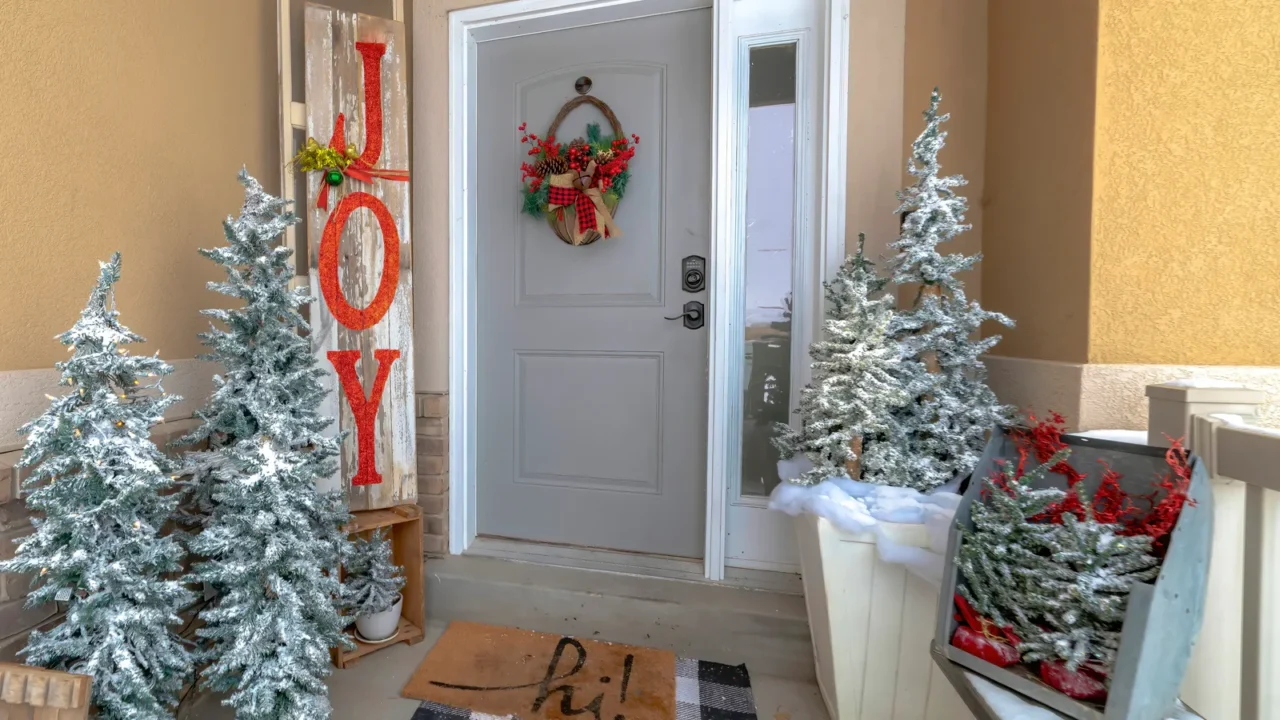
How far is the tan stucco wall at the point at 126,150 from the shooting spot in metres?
1.23

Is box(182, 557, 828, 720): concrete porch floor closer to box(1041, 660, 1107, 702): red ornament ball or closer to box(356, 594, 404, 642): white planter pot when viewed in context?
box(356, 594, 404, 642): white planter pot

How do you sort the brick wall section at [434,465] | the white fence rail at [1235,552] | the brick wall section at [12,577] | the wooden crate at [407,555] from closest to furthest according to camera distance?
the white fence rail at [1235,552], the brick wall section at [12,577], the wooden crate at [407,555], the brick wall section at [434,465]

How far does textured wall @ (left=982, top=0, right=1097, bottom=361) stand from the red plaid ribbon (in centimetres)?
133

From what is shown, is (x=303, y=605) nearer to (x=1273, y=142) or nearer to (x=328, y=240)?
(x=328, y=240)

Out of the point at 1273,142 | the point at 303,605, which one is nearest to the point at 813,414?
the point at 1273,142

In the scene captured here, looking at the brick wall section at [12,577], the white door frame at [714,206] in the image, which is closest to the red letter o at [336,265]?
the white door frame at [714,206]

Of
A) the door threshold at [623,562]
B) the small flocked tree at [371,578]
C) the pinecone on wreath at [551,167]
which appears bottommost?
Result: the door threshold at [623,562]

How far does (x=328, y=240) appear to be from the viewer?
1807mm

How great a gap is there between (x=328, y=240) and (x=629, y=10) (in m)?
1.39

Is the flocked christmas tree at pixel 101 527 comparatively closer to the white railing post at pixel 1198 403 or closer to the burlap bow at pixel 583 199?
the burlap bow at pixel 583 199

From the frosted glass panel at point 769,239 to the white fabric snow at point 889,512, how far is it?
1.98ft

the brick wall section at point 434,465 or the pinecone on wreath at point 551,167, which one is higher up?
the pinecone on wreath at point 551,167

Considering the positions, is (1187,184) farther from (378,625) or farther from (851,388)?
(378,625)

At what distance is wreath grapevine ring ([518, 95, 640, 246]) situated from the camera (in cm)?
197
